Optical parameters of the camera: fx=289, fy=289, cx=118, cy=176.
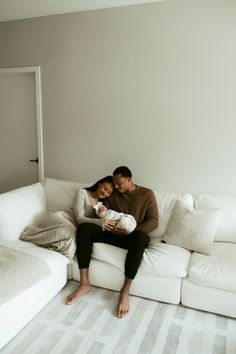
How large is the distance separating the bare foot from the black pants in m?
0.15

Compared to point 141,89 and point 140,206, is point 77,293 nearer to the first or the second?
point 140,206

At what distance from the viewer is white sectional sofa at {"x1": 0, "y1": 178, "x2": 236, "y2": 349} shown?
76.9 inches

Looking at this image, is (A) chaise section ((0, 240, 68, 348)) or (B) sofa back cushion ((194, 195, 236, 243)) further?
(B) sofa back cushion ((194, 195, 236, 243))

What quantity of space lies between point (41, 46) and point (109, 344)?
313 cm

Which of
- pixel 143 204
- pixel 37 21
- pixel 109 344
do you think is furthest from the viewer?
pixel 37 21

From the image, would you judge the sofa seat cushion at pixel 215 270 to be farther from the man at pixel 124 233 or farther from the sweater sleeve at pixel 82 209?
the sweater sleeve at pixel 82 209

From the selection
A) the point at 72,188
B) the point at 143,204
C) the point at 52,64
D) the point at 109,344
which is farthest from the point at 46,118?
the point at 109,344

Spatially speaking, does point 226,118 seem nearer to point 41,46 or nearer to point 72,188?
point 72,188

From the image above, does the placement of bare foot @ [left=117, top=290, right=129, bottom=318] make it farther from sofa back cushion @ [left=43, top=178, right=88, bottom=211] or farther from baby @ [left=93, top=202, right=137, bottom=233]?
sofa back cushion @ [left=43, top=178, right=88, bottom=211]

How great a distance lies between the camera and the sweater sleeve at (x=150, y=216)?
2.56 meters

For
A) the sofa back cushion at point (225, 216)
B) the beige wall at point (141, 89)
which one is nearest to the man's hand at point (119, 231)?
the sofa back cushion at point (225, 216)

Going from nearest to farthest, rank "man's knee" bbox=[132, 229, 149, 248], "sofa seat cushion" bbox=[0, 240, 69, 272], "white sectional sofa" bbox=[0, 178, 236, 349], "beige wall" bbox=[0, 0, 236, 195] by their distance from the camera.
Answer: "white sectional sofa" bbox=[0, 178, 236, 349] < "sofa seat cushion" bbox=[0, 240, 69, 272] < "man's knee" bbox=[132, 229, 149, 248] < "beige wall" bbox=[0, 0, 236, 195]

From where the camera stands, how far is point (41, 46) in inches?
133

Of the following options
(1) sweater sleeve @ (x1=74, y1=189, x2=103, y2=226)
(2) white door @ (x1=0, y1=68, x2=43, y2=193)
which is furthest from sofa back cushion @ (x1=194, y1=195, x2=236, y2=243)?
(2) white door @ (x1=0, y1=68, x2=43, y2=193)
